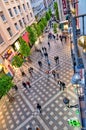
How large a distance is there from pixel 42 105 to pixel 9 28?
577 inches

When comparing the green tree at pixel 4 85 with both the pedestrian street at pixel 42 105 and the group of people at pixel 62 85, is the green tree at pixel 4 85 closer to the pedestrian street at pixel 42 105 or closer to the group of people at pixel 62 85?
the pedestrian street at pixel 42 105

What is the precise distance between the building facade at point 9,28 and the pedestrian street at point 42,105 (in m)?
3.56

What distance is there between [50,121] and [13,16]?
19728 mm

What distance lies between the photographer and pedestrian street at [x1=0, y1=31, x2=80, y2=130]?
1396cm

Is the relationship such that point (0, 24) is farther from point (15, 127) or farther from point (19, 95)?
point (15, 127)

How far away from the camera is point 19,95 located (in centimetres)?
1908

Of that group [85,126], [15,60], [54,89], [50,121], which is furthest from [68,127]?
[15,60]

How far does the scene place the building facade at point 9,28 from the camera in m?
21.9

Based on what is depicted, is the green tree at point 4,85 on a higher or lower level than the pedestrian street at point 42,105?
higher

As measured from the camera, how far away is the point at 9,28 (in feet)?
80.8

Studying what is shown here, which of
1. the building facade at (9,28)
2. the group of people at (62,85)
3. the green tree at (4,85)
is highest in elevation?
the building facade at (9,28)

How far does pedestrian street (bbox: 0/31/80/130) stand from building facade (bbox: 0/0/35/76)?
3558 millimetres

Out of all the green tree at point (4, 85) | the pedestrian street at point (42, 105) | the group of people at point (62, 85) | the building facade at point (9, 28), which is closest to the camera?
the pedestrian street at point (42, 105)

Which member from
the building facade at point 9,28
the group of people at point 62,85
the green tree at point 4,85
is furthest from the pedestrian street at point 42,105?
the building facade at point 9,28
